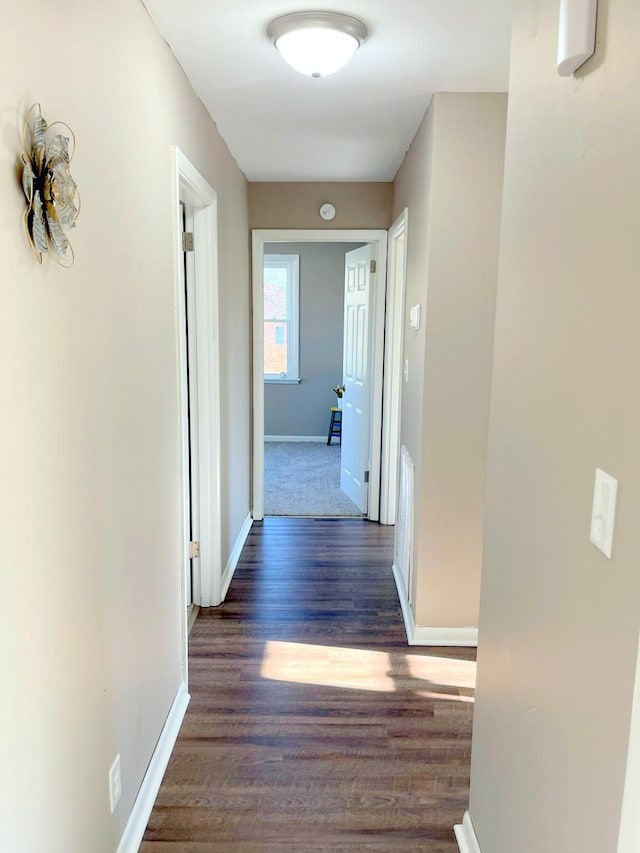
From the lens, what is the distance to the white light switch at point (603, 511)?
93cm

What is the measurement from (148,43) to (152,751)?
219 centimetres

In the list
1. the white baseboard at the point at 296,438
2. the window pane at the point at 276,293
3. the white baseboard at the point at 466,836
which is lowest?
the white baseboard at the point at 466,836

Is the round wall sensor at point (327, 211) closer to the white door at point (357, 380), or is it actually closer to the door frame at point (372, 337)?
the door frame at point (372, 337)

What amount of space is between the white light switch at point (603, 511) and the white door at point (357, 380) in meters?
3.75

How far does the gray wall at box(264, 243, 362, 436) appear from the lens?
7.40m

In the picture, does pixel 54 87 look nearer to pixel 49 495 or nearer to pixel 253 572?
pixel 49 495

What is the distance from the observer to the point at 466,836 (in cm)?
182

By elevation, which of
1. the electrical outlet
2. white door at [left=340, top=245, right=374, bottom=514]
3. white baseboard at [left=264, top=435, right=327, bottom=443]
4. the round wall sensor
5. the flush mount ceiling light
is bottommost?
white baseboard at [left=264, top=435, right=327, bottom=443]

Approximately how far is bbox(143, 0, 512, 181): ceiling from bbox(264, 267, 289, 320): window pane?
384 cm

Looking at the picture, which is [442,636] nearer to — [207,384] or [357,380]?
[207,384]

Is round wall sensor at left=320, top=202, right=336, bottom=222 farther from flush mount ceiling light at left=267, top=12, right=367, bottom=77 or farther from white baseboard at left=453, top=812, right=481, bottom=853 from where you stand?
white baseboard at left=453, top=812, right=481, bottom=853

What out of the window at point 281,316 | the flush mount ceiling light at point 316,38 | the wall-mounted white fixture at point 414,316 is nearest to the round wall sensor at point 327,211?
the wall-mounted white fixture at point 414,316

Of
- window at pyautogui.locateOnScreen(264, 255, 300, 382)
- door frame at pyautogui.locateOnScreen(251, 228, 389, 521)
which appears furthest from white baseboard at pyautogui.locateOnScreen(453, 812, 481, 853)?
window at pyautogui.locateOnScreen(264, 255, 300, 382)

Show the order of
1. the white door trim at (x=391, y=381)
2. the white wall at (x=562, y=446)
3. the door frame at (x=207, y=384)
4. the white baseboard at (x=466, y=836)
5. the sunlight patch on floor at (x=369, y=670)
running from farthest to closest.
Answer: the white door trim at (x=391, y=381) → the door frame at (x=207, y=384) → the sunlight patch on floor at (x=369, y=670) → the white baseboard at (x=466, y=836) → the white wall at (x=562, y=446)
